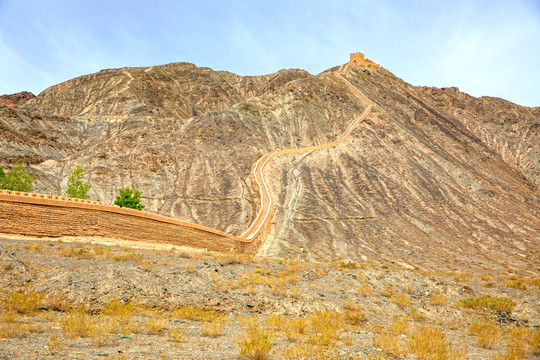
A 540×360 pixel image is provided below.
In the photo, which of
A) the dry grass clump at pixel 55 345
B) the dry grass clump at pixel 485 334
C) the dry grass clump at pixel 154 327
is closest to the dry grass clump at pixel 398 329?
the dry grass clump at pixel 485 334

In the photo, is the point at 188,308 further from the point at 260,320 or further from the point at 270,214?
the point at 270,214

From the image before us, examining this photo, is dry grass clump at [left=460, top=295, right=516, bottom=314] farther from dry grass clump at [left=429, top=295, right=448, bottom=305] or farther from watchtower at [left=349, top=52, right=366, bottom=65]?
watchtower at [left=349, top=52, right=366, bottom=65]

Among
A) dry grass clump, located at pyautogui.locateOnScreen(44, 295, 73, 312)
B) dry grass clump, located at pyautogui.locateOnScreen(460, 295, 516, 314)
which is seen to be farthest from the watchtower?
dry grass clump, located at pyautogui.locateOnScreen(44, 295, 73, 312)

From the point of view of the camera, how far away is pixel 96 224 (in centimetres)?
2109

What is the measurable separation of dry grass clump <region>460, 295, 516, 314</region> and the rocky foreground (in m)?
0.04

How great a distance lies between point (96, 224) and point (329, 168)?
32934 mm

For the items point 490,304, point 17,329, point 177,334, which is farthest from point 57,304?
point 490,304

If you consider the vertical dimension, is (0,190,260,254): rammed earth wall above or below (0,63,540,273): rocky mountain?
below

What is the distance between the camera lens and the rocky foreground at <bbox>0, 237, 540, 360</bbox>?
7.62 m

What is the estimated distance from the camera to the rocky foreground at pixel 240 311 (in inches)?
300

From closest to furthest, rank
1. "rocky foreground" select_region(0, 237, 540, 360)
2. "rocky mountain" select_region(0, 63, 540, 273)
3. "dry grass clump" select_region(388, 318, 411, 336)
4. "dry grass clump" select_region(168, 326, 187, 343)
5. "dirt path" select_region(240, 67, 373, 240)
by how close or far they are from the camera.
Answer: "rocky foreground" select_region(0, 237, 540, 360)
"dry grass clump" select_region(168, 326, 187, 343)
"dry grass clump" select_region(388, 318, 411, 336)
"dirt path" select_region(240, 67, 373, 240)
"rocky mountain" select_region(0, 63, 540, 273)

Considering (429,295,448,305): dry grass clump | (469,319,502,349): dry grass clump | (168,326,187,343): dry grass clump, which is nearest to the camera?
(168,326,187,343): dry grass clump

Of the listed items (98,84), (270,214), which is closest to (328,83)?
(270,214)

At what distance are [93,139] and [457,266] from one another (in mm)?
55492
